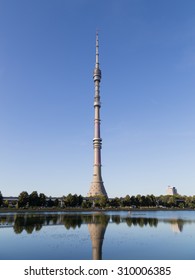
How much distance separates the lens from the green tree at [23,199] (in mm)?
103713

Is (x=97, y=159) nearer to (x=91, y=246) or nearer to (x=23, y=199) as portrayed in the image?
(x=23, y=199)

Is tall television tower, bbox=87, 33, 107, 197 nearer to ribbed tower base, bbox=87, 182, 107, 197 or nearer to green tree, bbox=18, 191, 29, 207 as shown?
ribbed tower base, bbox=87, 182, 107, 197

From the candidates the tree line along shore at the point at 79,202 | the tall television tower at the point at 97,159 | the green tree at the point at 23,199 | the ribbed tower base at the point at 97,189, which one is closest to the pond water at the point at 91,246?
the green tree at the point at 23,199

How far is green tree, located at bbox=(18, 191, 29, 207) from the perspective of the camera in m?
104

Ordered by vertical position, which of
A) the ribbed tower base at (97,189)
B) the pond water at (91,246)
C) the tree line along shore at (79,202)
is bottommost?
the pond water at (91,246)

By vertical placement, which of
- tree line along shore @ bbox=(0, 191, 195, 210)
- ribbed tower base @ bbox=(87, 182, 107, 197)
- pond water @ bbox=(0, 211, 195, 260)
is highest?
ribbed tower base @ bbox=(87, 182, 107, 197)

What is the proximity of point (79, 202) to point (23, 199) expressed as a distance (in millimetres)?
29173

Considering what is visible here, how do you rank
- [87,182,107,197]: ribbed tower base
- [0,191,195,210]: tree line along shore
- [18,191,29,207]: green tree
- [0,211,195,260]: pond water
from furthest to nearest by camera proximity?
[87,182,107,197]: ribbed tower base, [0,191,195,210]: tree line along shore, [18,191,29,207]: green tree, [0,211,195,260]: pond water

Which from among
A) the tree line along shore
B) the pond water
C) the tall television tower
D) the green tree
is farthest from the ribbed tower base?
the pond water

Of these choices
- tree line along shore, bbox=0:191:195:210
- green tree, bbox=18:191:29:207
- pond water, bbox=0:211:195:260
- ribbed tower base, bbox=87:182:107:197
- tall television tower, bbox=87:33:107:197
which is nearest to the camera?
pond water, bbox=0:211:195:260

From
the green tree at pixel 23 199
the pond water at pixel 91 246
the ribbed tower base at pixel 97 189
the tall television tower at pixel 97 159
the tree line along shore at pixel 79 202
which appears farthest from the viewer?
the tall television tower at pixel 97 159

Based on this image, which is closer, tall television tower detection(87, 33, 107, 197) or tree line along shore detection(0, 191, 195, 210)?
tree line along shore detection(0, 191, 195, 210)

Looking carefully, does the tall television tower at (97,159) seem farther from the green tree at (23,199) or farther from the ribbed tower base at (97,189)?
the green tree at (23,199)

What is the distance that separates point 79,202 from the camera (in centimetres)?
12588
